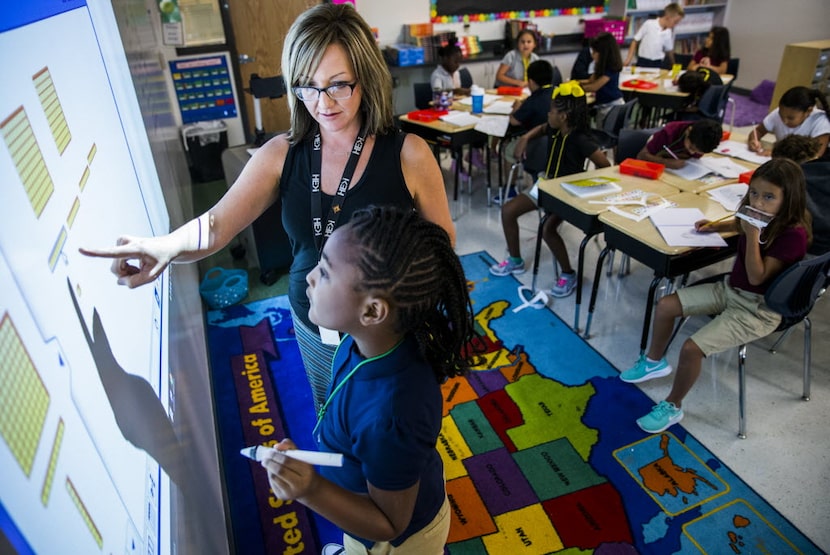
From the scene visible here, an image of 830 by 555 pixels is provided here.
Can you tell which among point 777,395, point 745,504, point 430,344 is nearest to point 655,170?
point 777,395

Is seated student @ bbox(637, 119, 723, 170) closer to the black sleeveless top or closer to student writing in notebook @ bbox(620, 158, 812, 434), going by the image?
student writing in notebook @ bbox(620, 158, 812, 434)

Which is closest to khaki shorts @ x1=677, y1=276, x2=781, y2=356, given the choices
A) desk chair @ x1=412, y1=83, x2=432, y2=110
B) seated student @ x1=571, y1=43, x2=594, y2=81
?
desk chair @ x1=412, y1=83, x2=432, y2=110

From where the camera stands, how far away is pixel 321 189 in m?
1.33

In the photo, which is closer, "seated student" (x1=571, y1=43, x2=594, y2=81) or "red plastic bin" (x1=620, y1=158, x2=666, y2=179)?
"red plastic bin" (x1=620, y1=158, x2=666, y2=179)

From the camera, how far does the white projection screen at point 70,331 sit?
1.48ft

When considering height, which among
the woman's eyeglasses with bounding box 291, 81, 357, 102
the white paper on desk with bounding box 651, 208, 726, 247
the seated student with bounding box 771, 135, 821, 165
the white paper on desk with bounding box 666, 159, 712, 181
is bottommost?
the white paper on desk with bounding box 651, 208, 726, 247

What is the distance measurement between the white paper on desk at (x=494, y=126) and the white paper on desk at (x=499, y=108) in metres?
0.24

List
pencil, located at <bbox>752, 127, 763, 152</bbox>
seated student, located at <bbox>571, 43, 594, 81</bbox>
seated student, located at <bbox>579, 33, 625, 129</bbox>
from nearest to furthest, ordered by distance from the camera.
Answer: pencil, located at <bbox>752, 127, 763, 152</bbox> < seated student, located at <bbox>579, 33, 625, 129</bbox> < seated student, located at <bbox>571, 43, 594, 81</bbox>

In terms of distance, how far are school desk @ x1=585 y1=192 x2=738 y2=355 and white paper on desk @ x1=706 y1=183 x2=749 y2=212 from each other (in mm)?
36

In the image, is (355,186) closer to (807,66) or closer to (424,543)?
(424,543)

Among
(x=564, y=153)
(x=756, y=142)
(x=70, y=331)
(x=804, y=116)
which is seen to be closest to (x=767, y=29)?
(x=804, y=116)

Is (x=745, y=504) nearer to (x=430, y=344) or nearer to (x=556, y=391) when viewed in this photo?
(x=556, y=391)

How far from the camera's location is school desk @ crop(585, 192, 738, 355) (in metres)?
2.21

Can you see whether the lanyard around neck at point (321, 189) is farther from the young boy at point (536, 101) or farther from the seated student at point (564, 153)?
the young boy at point (536, 101)
